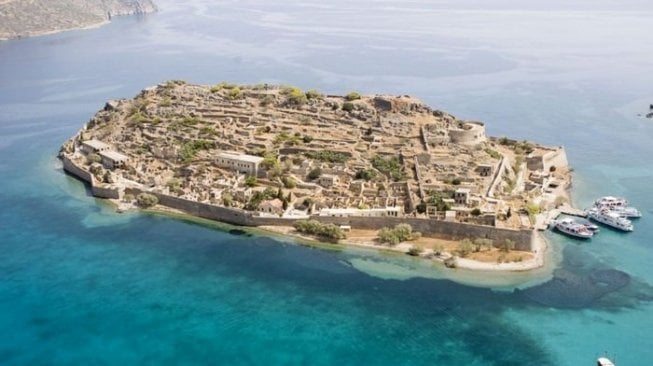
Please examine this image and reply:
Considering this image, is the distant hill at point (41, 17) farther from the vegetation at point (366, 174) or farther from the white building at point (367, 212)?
the white building at point (367, 212)

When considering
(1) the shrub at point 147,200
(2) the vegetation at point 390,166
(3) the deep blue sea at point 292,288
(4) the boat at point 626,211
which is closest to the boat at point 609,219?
(4) the boat at point 626,211

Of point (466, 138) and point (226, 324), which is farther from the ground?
point (466, 138)

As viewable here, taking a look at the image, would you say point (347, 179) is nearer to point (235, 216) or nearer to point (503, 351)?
point (235, 216)

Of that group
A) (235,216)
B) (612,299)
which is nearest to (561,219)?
(612,299)

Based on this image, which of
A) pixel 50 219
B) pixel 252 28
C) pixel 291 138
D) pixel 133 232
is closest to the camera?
pixel 133 232

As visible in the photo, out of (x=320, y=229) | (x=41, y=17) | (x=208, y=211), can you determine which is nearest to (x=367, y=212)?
(x=320, y=229)

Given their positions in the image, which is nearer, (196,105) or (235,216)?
(235,216)

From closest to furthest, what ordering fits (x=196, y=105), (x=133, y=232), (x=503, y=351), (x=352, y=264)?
(x=503, y=351) < (x=352, y=264) < (x=133, y=232) < (x=196, y=105)

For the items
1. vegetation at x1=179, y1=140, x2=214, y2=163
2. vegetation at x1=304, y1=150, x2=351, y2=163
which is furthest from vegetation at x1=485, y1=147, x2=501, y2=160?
vegetation at x1=179, y1=140, x2=214, y2=163

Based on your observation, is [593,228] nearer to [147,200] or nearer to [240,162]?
[240,162]
